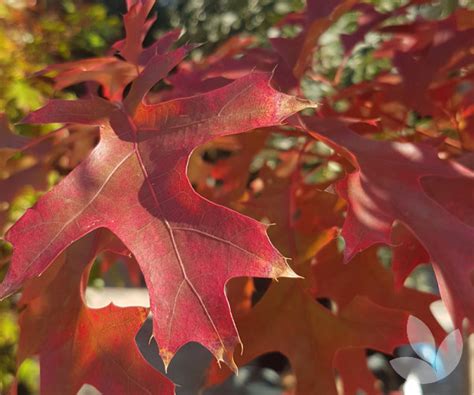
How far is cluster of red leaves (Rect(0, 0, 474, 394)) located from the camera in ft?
1.40

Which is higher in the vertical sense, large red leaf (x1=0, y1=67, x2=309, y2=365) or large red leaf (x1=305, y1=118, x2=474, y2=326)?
large red leaf (x1=0, y1=67, x2=309, y2=365)

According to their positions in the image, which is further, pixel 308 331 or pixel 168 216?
pixel 308 331

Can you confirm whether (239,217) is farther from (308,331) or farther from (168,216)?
(308,331)

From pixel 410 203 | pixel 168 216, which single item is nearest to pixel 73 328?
pixel 168 216

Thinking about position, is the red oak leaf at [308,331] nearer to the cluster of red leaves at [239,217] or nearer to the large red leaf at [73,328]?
the cluster of red leaves at [239,217]

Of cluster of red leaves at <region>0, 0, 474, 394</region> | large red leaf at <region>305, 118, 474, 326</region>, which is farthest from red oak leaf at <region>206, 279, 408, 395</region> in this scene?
large red leaf at <region>305, 118, 474, 326</region>

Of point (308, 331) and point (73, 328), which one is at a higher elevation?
point (73, 328)

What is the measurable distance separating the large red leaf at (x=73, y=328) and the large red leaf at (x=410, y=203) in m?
0.17

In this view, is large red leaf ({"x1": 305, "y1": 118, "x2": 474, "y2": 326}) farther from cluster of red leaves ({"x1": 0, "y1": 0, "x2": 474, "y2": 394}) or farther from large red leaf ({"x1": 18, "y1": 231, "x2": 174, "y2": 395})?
large red leaf ({"x1": 18, "y1": 231, "x2": 174, "y2": 395})


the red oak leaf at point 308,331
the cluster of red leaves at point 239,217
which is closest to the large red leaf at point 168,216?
the cluster of red leaves at point 239,217

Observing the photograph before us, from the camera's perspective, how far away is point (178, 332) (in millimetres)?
412

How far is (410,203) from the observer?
0.51 meters

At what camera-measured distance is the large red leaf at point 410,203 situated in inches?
18.6

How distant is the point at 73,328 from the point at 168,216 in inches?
5.3
